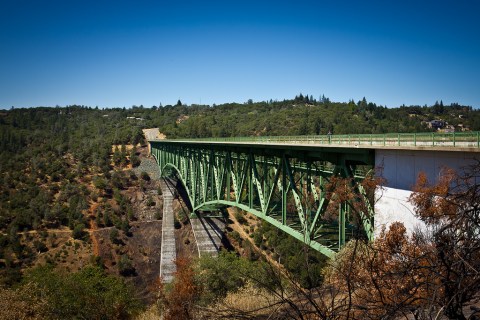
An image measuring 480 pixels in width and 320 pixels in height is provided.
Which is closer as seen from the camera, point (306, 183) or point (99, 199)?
point (306, 183)

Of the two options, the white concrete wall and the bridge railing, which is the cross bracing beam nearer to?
the bridge railing

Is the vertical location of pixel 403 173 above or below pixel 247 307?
above

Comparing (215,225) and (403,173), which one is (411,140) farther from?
(215,225)

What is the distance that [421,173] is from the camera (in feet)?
35.1

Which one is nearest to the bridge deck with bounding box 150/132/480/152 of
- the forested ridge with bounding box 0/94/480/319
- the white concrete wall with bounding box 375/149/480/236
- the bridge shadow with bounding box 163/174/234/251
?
the white concrete wall with bounding box 375/149/480/236

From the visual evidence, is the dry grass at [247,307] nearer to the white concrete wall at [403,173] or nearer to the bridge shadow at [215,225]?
the white concrete wall at [403,173]

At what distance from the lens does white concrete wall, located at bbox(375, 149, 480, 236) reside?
10.4m

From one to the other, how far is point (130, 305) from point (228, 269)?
285 inches

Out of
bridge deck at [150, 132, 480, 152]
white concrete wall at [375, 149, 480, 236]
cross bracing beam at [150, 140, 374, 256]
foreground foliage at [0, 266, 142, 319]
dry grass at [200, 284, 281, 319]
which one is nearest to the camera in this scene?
dry grass at [200, 284, 281, 319]

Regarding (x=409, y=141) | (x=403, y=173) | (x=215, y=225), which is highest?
(x=409, y=141)

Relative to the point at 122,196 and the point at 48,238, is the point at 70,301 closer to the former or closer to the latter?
the point at 48,238

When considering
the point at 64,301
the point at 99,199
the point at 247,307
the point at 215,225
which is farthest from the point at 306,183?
the point at 99,199

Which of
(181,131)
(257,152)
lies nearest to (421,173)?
(257,152)

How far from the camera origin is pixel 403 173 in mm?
11594
